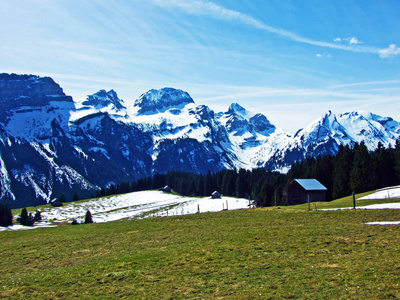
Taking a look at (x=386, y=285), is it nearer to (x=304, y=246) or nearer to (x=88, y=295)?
(x=304, y=246)

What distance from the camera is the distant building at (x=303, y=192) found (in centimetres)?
8138

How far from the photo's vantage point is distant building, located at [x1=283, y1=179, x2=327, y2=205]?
81375 mm

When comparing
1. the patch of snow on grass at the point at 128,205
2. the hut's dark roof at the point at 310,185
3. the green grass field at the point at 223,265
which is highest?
the hut's dark roof at the point at 310,185

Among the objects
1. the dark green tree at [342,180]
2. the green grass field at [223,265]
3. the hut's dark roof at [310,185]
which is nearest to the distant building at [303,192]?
the hut's dark roof at [310,185]

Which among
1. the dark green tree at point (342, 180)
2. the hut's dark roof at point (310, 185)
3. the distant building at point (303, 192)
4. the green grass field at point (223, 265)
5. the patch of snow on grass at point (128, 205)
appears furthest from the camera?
the patch of snow on grass at point (128, 205)

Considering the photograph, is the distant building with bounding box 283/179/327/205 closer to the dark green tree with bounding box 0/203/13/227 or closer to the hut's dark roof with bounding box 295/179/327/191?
the hut's dark roof with bounding box 295/179/327/191

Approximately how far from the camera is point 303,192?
82.0 meters

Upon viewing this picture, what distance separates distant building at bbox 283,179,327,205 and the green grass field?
47618mm

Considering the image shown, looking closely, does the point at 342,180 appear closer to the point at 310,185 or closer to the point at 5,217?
the point at 310,185

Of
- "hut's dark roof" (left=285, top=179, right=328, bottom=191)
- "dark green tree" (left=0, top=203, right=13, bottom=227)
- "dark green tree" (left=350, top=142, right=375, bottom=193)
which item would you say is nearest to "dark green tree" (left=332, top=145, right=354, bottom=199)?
"dark green tree" (left=350, top=142, right=375, bottom=193)

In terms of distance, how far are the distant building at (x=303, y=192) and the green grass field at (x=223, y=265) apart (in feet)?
156

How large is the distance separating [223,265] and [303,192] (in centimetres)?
6540

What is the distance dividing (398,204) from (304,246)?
2591 centimetres

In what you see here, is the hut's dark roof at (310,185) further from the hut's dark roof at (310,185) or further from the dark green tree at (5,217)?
the dark green tree at (5,217)
